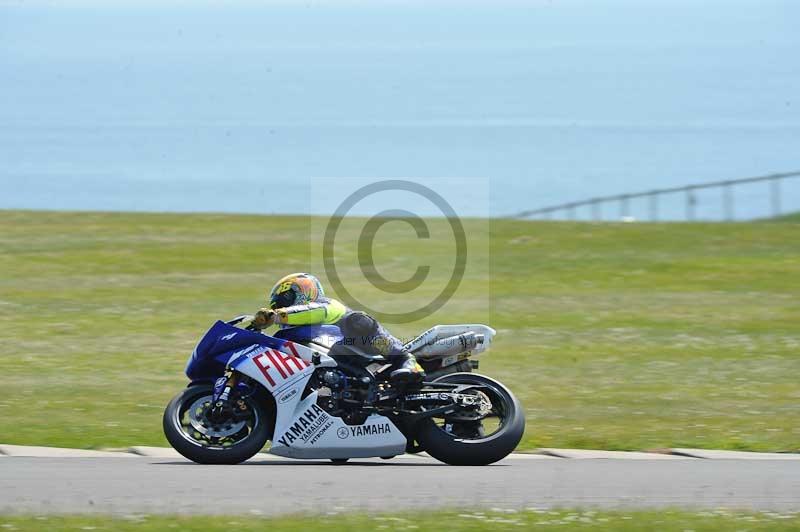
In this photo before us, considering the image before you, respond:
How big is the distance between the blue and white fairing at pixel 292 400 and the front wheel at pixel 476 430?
263 millimetres

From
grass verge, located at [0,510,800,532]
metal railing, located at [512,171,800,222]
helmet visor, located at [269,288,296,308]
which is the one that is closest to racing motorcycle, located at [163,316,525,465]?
helmet visor, located at [269,288,296,308]

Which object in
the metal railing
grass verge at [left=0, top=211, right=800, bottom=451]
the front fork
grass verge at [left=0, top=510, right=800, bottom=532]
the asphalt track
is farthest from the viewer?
the metal railing

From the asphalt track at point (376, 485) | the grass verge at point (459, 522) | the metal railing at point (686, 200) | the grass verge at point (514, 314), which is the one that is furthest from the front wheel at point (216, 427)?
the metal railing at point (686, 200)

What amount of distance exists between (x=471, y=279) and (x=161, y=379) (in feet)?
38.0

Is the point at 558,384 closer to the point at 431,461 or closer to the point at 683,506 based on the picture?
the point at 431,461

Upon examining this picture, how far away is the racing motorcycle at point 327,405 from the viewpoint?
11.2m

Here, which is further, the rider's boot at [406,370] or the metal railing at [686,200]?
the metal railing at [686,200]

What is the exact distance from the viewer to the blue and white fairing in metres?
11.2

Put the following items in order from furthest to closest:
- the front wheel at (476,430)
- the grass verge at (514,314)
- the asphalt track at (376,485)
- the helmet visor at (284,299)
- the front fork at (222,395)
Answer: the grass verge at (514,314) → the helmet visor at (284,299) → the front wheel at (476,430) → the front fork at (222,395) → the asphalt track at (376,485)

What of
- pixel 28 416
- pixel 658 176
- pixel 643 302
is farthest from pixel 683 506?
pixel 658 176

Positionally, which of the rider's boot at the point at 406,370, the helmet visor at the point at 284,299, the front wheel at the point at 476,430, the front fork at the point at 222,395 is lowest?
the front wheel at the point at 476,430

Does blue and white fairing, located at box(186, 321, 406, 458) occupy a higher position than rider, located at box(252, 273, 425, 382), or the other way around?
rider, located at box(252, 273, 425, 382)

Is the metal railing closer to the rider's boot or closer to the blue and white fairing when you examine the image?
the rider's boot

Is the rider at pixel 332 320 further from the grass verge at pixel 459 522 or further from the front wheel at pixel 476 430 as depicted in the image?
the grass verge at pixel 459 522
